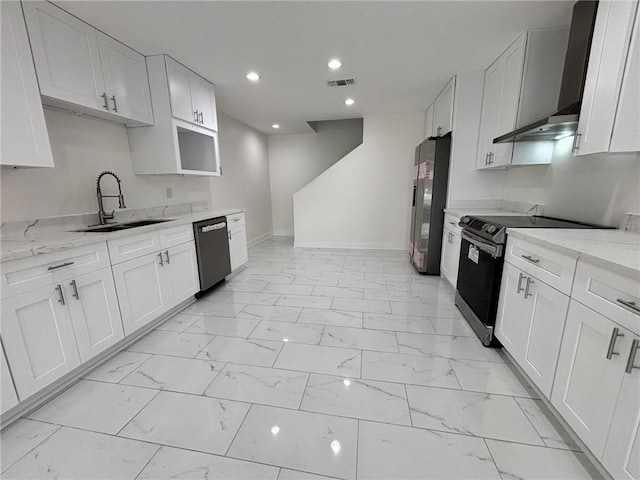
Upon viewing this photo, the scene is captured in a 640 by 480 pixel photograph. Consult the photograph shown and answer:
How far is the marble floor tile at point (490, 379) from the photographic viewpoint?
162 cm

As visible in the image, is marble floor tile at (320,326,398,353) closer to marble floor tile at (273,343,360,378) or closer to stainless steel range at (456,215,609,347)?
marble floor tile at (273,343,360,378)

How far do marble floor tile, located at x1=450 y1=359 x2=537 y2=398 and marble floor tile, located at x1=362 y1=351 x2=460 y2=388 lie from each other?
0.07 meters

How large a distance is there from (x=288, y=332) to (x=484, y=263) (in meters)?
1.72

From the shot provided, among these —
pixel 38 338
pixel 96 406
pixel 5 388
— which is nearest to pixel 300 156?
pixel 38 338

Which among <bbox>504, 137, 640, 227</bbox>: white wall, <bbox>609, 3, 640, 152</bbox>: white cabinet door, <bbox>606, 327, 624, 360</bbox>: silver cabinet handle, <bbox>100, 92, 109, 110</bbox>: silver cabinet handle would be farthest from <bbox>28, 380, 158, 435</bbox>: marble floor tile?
<bbox>504, 137, 640, 227</bbox>: white wall

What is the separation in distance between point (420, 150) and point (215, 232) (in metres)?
3.00

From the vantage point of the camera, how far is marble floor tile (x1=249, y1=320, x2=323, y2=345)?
7.18 feet

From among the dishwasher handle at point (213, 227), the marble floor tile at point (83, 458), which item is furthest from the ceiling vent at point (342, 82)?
the marble floor tile at point (83, 458)

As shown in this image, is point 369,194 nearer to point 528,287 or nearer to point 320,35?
point 320,35

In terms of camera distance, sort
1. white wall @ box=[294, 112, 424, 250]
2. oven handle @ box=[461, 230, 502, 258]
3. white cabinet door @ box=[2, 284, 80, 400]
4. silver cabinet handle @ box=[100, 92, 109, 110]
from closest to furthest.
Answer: white cabinet door @ box=[2, 284, 80, 400]
oven handle @ box=[461, 230, 502, 258]
silver cabinet handle @ box=[100, 92, 109, 110]
white wall @ box=[294, 112, 424, 250]

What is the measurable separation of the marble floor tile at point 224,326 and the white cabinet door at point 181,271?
1.13 ft

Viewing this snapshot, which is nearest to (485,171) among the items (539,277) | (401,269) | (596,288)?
(401,269)

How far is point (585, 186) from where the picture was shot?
2.00m

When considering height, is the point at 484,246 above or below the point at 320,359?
above
